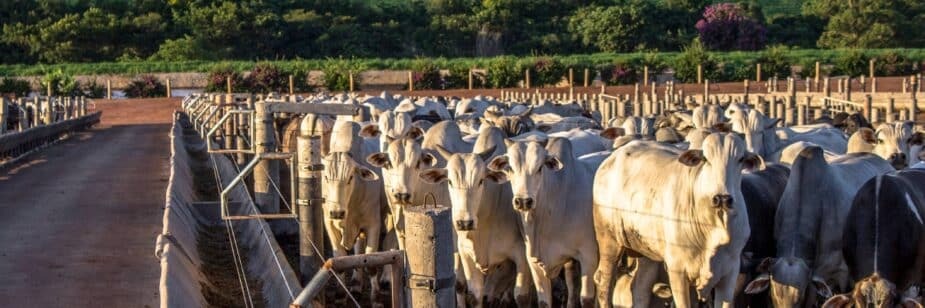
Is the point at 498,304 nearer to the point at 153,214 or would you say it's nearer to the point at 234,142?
the point at 153,214

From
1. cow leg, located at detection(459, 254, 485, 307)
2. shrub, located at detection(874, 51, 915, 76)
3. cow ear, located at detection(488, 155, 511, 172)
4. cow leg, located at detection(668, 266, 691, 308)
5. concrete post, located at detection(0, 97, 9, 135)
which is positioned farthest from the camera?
shrub, located at detection(874, 51, 915, 76)

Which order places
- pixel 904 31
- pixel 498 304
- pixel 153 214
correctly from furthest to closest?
pixel 904 31 → pixel 153 214 → pixel 498 304

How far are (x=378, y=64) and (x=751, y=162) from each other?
6375 centimetres

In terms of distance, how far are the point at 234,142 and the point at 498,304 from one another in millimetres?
14546

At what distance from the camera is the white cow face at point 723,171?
36.3 feet

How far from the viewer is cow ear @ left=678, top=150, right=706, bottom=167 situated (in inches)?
446

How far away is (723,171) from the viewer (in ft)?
36.5

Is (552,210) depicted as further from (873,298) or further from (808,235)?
(873,298)

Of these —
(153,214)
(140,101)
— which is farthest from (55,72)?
(153,214)

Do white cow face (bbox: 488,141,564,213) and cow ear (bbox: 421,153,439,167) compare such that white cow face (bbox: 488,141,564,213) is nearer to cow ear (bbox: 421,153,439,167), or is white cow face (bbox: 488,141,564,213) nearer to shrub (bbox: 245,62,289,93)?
cow ear (bbox: 421,153,439,167)


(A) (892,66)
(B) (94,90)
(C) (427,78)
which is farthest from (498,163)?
(B) (94,90)

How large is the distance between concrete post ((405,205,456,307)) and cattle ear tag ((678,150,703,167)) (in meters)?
3.86

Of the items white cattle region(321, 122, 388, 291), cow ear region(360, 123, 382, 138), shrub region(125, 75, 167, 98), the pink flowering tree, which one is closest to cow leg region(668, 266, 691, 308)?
white cattle region(321, 122, 388, 291)

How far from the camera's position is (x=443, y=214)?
307 inches
